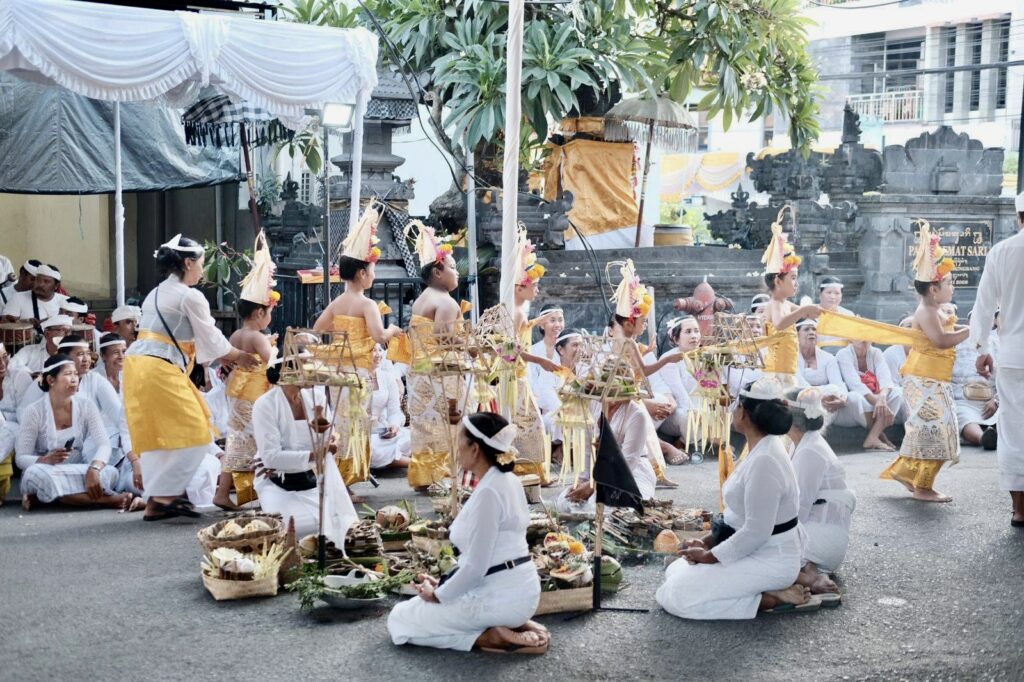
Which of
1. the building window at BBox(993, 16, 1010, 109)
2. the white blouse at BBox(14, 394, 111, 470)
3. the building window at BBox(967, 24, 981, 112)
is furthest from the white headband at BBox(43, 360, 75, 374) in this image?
the building window at BBox(967, 24, 981, 112)

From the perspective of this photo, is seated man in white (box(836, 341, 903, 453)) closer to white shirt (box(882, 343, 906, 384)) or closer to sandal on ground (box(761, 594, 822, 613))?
white shirt (box(882, 343, 906, 384))

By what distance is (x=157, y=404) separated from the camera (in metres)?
7.04

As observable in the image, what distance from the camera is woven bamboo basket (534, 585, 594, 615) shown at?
5211 mm

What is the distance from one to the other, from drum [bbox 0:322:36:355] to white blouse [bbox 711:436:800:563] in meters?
6.07

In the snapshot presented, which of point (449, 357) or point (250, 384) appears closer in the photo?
point (449, 357)

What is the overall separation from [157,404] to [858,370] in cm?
621

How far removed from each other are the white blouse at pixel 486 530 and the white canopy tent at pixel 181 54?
453 cm

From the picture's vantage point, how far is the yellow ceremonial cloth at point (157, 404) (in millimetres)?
7020

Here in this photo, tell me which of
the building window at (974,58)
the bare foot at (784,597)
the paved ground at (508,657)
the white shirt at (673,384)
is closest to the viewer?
the paved ground at (508,657)

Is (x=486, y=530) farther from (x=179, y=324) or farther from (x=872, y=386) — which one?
(x=872, y=386)

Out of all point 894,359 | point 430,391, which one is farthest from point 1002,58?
point 430,391

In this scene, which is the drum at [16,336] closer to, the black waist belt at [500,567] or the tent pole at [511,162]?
the tent pole at [511,162]

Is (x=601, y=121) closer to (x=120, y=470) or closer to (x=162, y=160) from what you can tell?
A: (x=162, y=160)

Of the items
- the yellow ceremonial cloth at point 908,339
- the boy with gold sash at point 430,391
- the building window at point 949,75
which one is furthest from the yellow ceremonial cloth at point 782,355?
the building window at point 949,75
